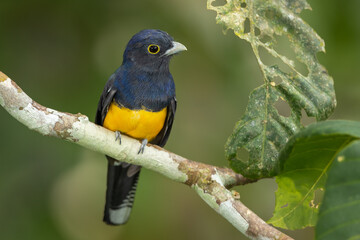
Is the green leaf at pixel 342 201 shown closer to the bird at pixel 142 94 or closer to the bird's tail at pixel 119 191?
the bird at pixel 142 94

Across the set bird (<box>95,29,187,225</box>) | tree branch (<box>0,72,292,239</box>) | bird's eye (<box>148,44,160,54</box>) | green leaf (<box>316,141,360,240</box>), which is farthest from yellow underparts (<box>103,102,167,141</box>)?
green leaf (<box>316,141,360,240</box>)

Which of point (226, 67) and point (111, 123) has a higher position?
point (226, 67)

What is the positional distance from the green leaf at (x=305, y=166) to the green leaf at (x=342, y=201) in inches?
6.8

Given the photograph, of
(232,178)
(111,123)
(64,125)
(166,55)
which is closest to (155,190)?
(111,123)

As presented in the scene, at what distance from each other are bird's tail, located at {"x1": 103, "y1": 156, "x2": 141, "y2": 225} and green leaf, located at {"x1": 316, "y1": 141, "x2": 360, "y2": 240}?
3.13 metres

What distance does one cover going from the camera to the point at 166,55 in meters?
4.28

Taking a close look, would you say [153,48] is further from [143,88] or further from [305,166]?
[305,166]

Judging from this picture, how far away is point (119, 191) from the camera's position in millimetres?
4652

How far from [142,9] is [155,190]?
1.77m

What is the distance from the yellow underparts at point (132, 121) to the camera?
402cm

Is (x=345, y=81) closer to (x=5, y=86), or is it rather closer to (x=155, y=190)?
(x=155, y=190)

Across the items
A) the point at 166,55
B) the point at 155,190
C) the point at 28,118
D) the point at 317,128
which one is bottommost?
the point at 317,128

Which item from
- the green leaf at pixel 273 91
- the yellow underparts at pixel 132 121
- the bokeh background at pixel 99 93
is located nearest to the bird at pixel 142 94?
the yellow underparts at pixel 132 121

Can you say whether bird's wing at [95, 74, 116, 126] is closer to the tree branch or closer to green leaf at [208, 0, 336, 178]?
the tree branch
